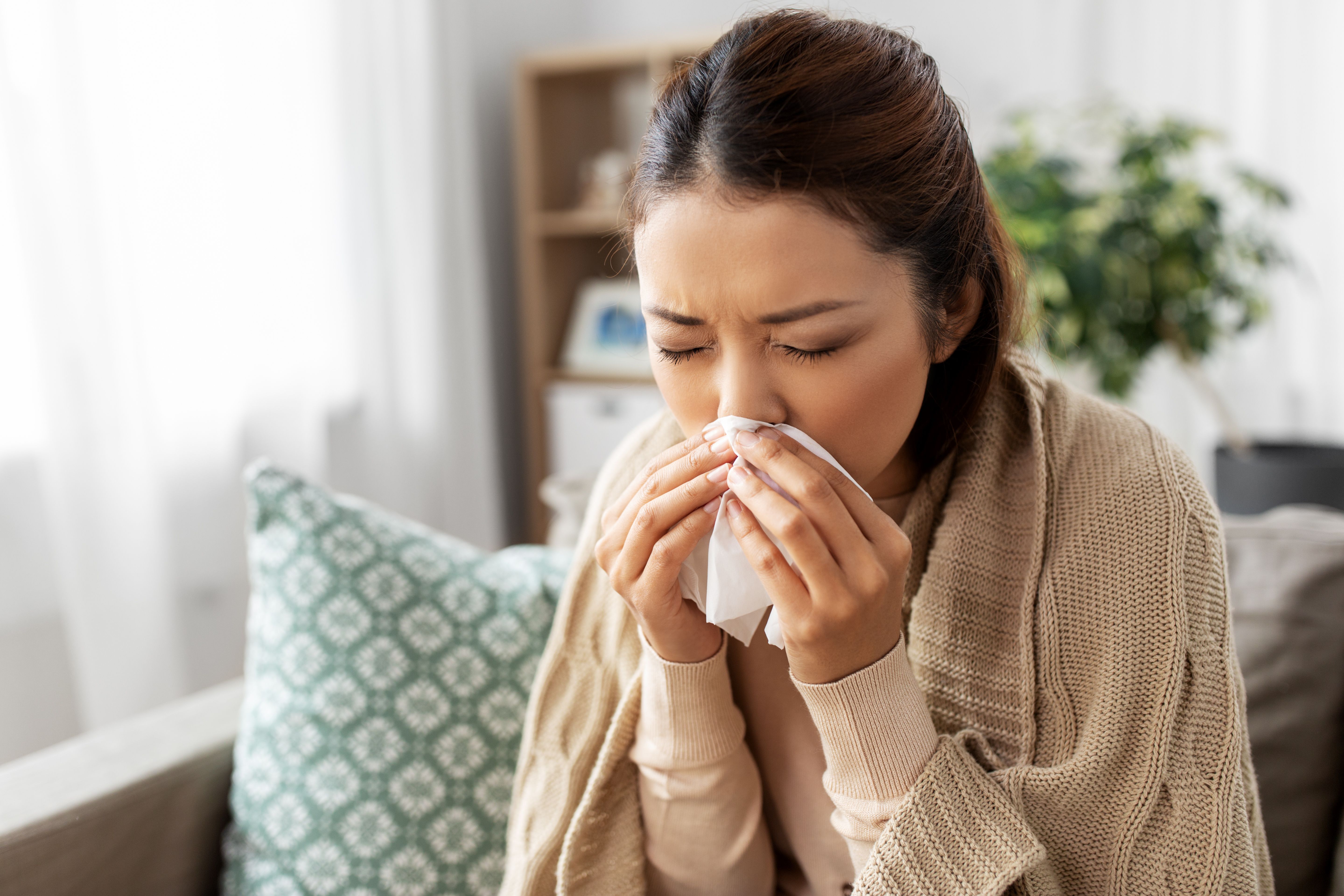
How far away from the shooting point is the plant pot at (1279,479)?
216 centimetres

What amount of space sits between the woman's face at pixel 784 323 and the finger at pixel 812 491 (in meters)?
0.03

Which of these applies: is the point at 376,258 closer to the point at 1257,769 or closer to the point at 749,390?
the point at 749,390

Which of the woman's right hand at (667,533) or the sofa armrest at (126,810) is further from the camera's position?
the sofa armrest at (126,810)

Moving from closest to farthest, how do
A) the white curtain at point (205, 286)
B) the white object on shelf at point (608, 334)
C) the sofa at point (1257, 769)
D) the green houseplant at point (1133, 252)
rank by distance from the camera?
the sofa at point (1257, 769), the white curtain at point (205, 286), the green houseplant at point (1133, 252), the white object on shelf at point (608, 334)

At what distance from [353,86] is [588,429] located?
1.16 meters

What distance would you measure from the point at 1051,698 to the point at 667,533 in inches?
14.2

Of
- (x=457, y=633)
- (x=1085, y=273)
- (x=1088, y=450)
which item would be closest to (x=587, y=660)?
(x=457, y=633)

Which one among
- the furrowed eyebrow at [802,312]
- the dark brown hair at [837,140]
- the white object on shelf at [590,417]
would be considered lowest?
the white object on shelf at [590,417]

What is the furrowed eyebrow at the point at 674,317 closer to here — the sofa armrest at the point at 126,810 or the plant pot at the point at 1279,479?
the sofa armrest at the point at 126,810

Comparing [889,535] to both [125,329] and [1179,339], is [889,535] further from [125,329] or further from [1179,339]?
[1179,339]

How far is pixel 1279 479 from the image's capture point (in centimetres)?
220

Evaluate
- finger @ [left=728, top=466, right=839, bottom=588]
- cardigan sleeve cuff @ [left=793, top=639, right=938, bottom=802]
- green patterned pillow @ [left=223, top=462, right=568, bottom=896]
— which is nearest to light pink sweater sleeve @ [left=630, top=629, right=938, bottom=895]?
cardigan sleeve cuff @ [left=793, top=639, right=938, bottom=802]

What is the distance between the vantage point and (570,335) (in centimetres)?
323

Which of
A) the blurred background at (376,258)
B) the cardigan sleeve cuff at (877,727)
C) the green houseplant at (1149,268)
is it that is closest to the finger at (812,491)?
the cardigan sleeve cuff at (877,727)
